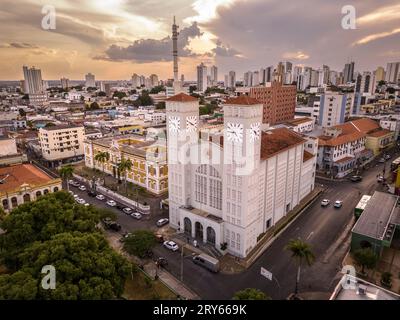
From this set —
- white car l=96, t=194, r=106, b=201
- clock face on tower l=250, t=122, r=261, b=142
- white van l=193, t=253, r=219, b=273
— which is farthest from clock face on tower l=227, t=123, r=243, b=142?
white car l=96, t=194, r=106, b=201

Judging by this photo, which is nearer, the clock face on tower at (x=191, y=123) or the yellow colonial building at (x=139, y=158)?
the clock face on tower at (x=191, y=123)

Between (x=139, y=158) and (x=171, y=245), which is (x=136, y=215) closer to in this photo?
(x=171, y=245)

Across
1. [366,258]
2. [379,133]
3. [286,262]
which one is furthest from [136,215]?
[379,133]

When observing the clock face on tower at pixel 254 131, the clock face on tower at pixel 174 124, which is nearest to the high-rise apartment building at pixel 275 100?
the clock face on tower at pixel 174 124

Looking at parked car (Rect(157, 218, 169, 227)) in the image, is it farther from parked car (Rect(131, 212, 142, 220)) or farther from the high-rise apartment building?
the high-rise apartment building

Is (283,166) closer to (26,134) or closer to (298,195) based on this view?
(298,195)

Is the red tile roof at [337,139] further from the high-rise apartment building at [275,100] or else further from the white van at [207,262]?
the white van at [207,262]
